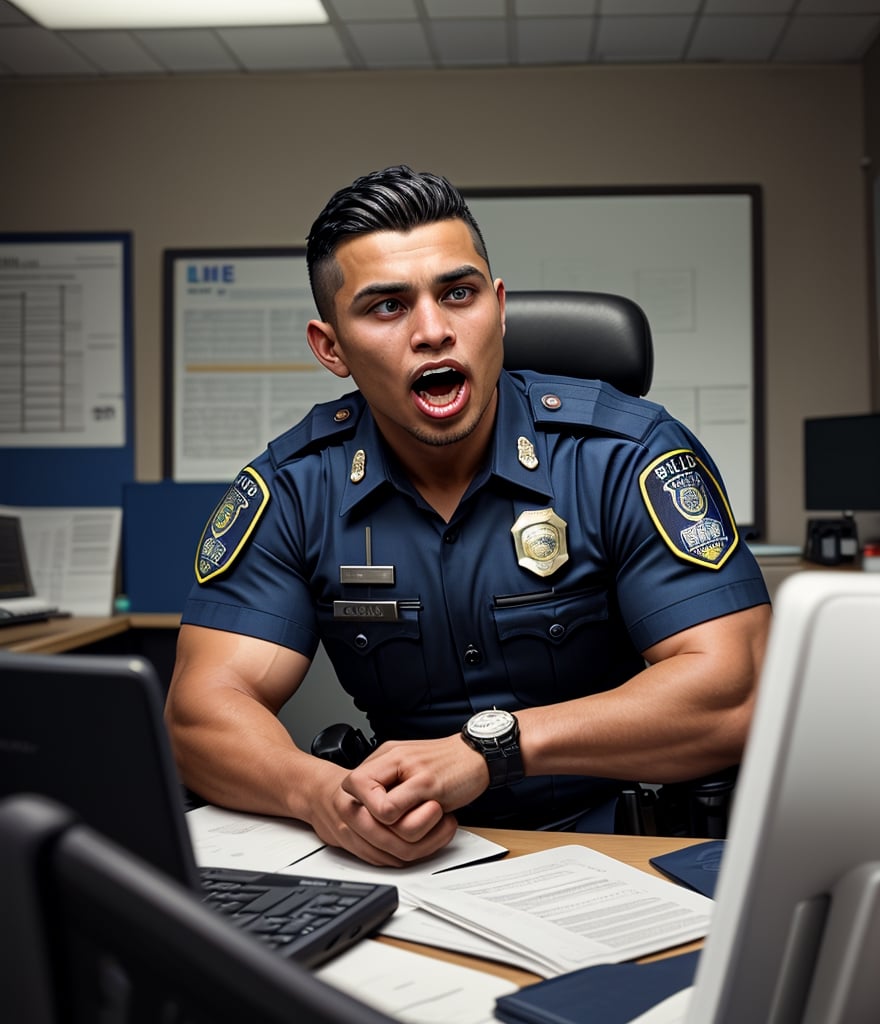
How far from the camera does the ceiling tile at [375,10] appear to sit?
306 cm

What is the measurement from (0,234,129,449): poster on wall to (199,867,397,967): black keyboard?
304 cm

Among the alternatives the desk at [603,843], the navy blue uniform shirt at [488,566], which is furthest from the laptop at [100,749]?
the navy blue uniform shirt at [488,566]

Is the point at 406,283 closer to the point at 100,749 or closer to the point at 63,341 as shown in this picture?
the point at 100,749

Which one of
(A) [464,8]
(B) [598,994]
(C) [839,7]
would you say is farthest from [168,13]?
(B) [598,994]

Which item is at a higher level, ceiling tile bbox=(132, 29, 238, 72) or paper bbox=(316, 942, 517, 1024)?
ceiling tile bbox=(132, 29, 238, 72)

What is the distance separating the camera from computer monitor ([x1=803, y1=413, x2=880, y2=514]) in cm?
297

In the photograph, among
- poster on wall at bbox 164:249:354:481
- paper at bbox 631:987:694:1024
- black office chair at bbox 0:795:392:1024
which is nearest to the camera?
black office chair at bbox 0:795:392:1024

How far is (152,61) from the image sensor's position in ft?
11.5

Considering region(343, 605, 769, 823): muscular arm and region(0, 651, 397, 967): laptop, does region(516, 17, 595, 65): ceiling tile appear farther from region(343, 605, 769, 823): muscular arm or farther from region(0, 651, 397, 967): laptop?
region(0, 651, 397, 967): laptop

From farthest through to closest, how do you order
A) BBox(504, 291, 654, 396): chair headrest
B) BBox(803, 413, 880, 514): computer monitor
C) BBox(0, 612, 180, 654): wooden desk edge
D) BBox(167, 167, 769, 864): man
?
BBox(803, 413, 880, 514): computer monitor, BBox(0, 612, 180, 654): wooden desk edge, BBox(504, 291, 654, 396): chair headrest, BBox(167, 167, 769, 864): man

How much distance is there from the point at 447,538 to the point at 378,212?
46 centimetres

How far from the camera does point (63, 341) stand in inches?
144

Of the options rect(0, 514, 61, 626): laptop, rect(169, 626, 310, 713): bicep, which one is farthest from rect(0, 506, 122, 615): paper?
rect(169, 626, 310, 713): bicep

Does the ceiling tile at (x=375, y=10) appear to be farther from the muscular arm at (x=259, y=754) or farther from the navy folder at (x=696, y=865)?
the navy folder at (x=696, y=865)
